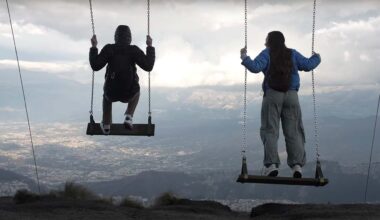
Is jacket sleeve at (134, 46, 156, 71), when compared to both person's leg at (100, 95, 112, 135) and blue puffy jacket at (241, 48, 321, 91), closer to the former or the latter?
person's leg at (100, 95, 112, 135)

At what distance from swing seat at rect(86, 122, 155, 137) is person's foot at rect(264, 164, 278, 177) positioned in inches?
101

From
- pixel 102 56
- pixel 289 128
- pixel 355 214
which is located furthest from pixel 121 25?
pixel 355 214

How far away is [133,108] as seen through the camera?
11484 mm

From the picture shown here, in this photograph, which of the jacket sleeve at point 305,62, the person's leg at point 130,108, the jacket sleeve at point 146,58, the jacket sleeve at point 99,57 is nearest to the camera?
the jacket sleeve at point 305,62

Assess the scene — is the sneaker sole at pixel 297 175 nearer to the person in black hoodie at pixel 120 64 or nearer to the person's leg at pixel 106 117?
the person in black hoodie at pixel 120 64

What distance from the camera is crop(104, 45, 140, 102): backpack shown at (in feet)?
35.6

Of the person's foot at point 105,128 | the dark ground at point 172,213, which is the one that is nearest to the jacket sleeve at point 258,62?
the person's foot at point 105,128

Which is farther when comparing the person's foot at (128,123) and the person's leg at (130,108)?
the person's leg at (130,108)

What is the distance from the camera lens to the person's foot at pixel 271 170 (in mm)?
9587

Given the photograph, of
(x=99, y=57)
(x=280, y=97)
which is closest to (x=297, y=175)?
(x=280, y=97)

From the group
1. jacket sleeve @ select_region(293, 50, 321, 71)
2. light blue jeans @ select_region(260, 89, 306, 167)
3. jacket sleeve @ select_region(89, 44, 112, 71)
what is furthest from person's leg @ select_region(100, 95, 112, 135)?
jacket sleeve @ select_region(293, 50, 321, 71)

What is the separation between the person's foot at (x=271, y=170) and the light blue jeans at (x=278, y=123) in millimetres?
63

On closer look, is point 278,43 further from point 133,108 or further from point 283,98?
point 133,108

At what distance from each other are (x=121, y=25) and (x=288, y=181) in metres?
4.58
